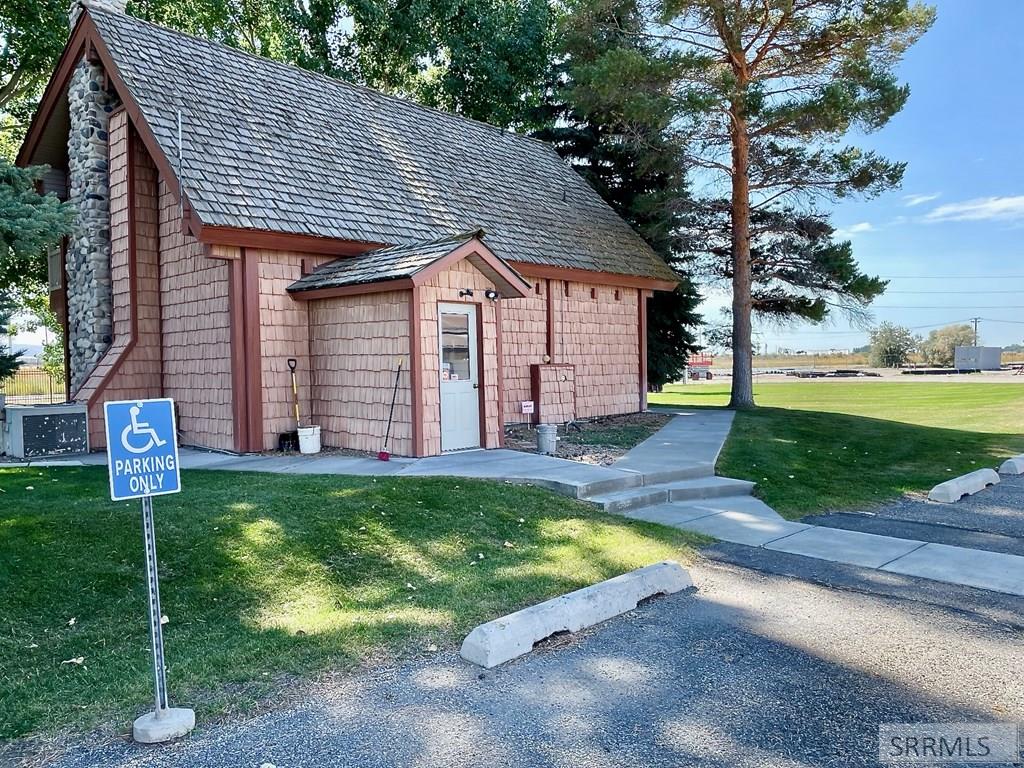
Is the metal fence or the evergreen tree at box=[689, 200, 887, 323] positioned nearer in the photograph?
the evergreen tree at box=[689, 200, 887, 323]

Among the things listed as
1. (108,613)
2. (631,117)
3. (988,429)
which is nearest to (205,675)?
(108,613)

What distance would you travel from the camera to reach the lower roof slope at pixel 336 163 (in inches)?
421

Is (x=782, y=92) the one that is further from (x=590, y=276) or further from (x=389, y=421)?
(x=389, y=421)

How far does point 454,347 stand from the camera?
10398mm

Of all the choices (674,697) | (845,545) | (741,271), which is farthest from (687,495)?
(741,271)

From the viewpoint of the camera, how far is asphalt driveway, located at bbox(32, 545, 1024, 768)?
3.19 m

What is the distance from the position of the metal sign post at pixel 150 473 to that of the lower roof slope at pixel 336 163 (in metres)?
6.92

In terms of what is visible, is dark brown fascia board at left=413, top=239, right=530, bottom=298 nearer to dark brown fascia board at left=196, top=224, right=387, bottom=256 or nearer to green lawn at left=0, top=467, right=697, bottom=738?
dark brown fascia board at left=196, top=224, right=387, bottom=256

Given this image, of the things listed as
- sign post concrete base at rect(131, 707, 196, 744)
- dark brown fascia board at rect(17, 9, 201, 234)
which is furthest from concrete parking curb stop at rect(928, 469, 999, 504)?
dark brown fascia board at rect(17, 9, 201, 234)

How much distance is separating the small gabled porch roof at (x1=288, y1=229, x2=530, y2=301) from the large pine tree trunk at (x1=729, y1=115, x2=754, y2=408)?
10020 millimetres

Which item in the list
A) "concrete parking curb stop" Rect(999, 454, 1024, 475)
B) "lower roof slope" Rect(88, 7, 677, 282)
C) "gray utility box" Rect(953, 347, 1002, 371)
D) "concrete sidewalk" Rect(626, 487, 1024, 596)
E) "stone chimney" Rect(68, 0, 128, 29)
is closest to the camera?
"concrete sidewalk" Rect(626, 487, 1024, 596)

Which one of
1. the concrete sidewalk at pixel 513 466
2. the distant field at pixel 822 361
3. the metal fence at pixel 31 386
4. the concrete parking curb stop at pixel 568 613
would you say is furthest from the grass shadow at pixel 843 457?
the distant field at pixel 822 361

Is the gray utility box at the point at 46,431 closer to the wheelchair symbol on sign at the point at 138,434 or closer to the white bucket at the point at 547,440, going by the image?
the white bucket at the point at 547,440

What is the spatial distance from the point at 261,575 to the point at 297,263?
6638mm
